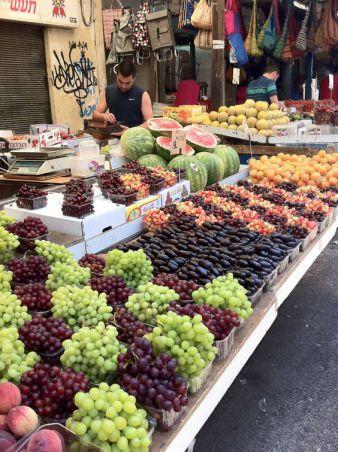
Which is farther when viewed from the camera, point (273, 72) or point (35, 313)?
point (273, 72)

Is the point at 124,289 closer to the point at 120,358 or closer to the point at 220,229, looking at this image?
the point at 120,358

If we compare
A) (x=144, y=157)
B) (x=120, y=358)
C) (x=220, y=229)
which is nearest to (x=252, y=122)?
(x=144, y=157)

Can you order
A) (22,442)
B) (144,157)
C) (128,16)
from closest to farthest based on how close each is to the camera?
(22,442)
(144,157)
(128,16)

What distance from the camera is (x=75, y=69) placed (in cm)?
924

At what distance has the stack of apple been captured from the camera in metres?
1.23

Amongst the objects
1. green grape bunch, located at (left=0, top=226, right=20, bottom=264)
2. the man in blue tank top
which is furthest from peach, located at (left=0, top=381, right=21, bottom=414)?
the man in blue tank top

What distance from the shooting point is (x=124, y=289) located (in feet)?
6.50

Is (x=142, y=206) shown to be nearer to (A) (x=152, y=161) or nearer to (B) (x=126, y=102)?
(A) (x=152, y=161)

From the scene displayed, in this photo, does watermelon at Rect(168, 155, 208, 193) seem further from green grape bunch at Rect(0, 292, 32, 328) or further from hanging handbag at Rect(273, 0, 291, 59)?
hanging handbag at Rect(273, 0, 291, 59)

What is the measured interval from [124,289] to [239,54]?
7.83m

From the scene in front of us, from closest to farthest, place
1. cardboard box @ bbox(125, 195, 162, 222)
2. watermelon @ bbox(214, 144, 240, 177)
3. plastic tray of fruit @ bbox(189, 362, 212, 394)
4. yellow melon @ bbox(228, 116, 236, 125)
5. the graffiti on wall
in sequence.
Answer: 1. plastic tray of fruit @ bbox(189, 362, 212, 394)
2. cardboard box @ bbox(125, 195, 162, 222)
3. watermelon @ bbox(214, 144, 240, 177)
4. yellow melon @ bbox(228, 116, 236, 125)
5. the graffiti on wall

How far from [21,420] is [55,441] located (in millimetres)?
134

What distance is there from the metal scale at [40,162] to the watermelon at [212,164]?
4.08 ft

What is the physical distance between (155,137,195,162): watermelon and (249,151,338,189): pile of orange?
2.45 feet
